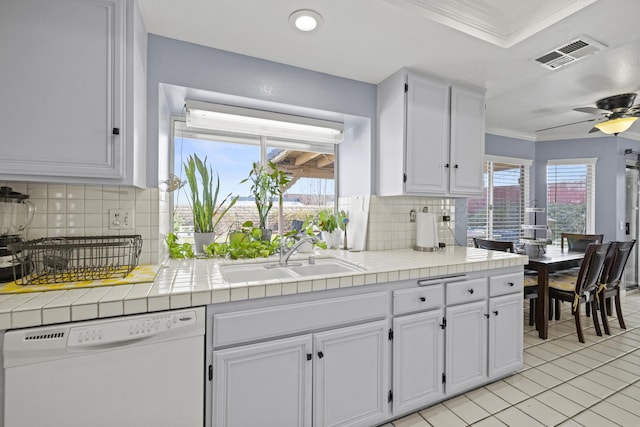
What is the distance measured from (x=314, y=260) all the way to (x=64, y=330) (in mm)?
1366

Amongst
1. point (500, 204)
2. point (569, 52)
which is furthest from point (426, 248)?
point (500, 204)

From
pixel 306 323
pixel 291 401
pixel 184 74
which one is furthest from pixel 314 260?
pixel 184 74

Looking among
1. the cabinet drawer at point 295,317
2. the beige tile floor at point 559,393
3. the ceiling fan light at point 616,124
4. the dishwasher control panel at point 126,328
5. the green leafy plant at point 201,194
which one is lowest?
the beige tile floor at point 559,393

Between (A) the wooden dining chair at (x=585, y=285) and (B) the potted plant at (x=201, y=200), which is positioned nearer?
(B) the potted plant at (x=201, y=200)

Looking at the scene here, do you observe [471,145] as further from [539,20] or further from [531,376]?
[531,376]

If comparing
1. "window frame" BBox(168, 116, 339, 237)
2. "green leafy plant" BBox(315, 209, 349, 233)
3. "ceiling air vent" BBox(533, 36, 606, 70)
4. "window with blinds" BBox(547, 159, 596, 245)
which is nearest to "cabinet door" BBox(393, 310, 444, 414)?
"green leafy plant" BBox(315, 209, 349, 233)

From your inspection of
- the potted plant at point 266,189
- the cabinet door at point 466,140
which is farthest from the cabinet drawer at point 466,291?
the potted plant at point 266,189

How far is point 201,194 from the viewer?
7.28ft

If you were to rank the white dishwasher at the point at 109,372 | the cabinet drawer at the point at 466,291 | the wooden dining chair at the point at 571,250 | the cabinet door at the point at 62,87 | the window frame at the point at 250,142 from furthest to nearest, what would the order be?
the wooden dining chair at the point at 571,250
the window frame at the point at 250,142
the cabinet drawer at the point at 466,291
the cabinet door at the point at 62,87
the white dishwasher at the point at 109,372

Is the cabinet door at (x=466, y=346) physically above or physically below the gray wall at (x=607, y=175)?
below

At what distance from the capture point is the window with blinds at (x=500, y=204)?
3.89 meters

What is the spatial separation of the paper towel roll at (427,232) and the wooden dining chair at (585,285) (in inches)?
60.9

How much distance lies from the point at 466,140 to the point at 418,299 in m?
1.45

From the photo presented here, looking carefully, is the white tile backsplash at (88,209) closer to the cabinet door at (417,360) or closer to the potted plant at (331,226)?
the potted plant at (331,226)
